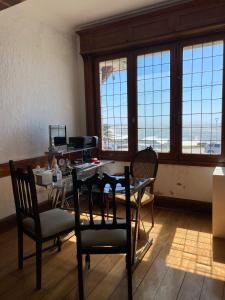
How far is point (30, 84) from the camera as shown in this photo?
320cm

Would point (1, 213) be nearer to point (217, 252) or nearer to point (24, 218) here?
point (24, 218)

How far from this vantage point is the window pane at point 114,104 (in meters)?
3.78

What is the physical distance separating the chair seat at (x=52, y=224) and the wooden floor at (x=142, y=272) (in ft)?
1.35

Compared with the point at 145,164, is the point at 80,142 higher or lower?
higher

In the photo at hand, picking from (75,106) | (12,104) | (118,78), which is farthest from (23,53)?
(118,78)

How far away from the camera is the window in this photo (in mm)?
3211

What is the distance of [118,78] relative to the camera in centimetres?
380

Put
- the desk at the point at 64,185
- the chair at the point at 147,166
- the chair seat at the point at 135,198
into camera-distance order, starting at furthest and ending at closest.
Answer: the chair at the point at 147,166, the chair seat at the point at 135,198, the desk at the point at 64,185

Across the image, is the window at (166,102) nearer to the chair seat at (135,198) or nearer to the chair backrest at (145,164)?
the chair backrest at (145,164)

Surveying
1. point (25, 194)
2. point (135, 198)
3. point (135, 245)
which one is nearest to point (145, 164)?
point (135, 198)

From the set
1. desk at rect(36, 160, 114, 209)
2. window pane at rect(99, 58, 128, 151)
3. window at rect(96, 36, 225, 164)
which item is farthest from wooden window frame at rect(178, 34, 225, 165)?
desk at rect(36, 160, 114, 209)

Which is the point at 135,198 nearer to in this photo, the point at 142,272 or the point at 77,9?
the point at 142,272

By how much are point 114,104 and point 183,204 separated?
1.82 metres

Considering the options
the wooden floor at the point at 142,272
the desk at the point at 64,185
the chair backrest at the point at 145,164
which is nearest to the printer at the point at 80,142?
the desk at the point at 64,185
